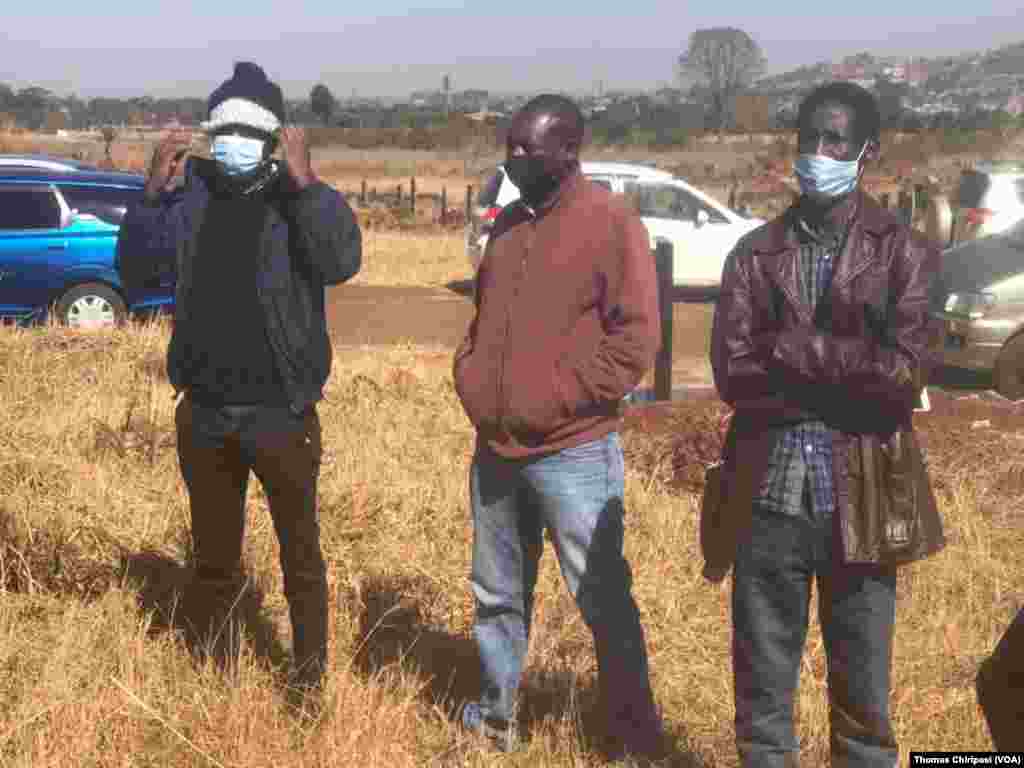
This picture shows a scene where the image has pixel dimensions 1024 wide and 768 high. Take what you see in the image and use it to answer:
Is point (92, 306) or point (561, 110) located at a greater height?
point (561, 110)

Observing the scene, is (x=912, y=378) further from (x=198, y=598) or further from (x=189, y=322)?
(x=198, y=598)

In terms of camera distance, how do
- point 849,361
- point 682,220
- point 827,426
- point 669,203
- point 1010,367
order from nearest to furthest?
point 849,361 → point 827,426 → point 1010,367 → point 682,220 → point 669,203

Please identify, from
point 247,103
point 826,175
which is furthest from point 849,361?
point 247,103

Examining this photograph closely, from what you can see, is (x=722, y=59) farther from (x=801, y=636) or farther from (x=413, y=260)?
(x=801, y=636)

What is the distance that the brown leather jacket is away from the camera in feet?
12.1

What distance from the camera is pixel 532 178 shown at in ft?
14.1

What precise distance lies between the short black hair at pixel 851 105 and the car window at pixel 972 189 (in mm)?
12427

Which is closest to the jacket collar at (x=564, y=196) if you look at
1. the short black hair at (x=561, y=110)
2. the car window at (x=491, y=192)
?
the short black hair at (x=561, y=110)

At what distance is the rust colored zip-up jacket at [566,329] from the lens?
13.9 feet

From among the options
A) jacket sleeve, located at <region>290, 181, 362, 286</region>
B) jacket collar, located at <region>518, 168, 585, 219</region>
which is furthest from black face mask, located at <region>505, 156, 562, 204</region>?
jacket sleeve, located at <region>290, 181, 362, 286</region>

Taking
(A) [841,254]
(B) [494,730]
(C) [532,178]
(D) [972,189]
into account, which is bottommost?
(B) [494,730]

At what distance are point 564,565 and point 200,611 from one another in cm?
127

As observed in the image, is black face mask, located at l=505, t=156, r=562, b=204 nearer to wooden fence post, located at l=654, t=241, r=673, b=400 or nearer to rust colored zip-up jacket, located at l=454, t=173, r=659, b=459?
rust colored zip-up jacket, located at l=454, t=173, r=659, b=459

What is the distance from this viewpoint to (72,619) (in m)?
5.16
